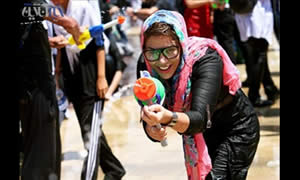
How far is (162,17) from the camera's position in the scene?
10.7 ft

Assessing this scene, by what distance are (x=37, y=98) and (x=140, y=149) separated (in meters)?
2.23

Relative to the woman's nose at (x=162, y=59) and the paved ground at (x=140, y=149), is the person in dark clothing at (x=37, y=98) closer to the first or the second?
the paved ground at (x=140, y=149)

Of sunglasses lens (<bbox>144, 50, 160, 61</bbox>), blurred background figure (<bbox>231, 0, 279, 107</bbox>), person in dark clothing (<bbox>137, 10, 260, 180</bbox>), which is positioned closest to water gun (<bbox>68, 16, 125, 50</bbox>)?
person in dark clothing (<bbox>137, 10, 260, 180</bbox>)

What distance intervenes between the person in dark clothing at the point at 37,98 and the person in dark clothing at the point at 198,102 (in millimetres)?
1025

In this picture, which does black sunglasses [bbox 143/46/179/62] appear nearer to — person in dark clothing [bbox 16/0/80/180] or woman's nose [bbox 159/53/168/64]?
woman's nose [bbox 159/53/168/64]

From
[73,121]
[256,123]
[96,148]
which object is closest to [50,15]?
[96,148]

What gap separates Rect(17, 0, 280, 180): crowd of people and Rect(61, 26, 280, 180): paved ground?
0.58m

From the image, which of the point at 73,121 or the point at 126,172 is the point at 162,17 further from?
the point at 73,121

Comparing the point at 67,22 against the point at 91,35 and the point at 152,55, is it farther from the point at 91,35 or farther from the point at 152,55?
the point at 152,55

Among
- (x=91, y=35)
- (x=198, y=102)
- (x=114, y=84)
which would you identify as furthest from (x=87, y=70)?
(x=198, y=102)

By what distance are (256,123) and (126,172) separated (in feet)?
7.16

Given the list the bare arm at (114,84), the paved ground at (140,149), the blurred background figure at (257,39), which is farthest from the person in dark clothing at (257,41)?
the bare arm at (114,84)

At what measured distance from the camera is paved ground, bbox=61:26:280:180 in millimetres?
5648

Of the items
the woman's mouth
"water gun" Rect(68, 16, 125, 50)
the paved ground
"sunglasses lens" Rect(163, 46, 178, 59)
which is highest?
"sunglasses lens" Rect(163, 46, 178, 59)
